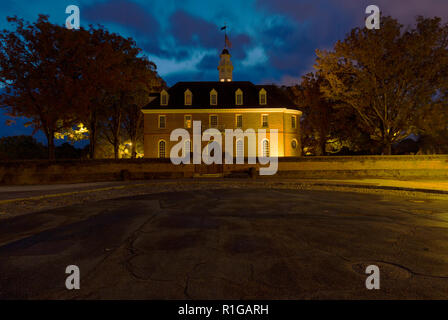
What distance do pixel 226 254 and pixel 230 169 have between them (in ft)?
71.2

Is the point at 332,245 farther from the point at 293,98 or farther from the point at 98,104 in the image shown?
the point at 293,98

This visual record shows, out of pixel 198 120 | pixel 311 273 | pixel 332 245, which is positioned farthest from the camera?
pixel 198 120

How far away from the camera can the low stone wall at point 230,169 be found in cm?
2097

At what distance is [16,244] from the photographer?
5613 mm

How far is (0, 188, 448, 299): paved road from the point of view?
3.50 metres

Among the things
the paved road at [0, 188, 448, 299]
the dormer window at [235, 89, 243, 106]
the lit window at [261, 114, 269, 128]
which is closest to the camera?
the paved road at [0, 188, 448, 299]

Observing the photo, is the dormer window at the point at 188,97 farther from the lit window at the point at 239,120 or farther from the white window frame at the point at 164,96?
the lit window at the point at 239,120

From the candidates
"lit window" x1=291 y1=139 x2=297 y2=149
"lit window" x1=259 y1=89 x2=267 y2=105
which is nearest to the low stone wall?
"lit window" x1=291 y1=139 x2=297 y2=149

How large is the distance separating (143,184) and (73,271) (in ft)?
51.1

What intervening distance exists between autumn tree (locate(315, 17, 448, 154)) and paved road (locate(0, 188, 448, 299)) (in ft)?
71.3

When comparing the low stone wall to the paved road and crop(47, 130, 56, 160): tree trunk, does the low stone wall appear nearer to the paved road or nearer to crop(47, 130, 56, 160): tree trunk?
crop(47, 130, 56, 160): tree trunk

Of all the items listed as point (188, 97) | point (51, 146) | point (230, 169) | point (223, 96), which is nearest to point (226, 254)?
point (230, 169)

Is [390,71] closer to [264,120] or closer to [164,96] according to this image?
[264,120]
